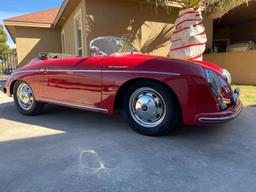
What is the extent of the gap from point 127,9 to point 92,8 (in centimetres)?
134

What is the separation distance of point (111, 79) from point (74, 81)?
686 millimetres

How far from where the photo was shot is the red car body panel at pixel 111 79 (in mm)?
2668

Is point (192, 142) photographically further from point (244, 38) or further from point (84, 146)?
point (244, 38)

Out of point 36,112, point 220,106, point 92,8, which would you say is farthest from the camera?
point 92,8

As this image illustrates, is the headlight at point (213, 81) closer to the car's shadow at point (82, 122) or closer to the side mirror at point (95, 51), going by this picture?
the car's shadow at point (82, 122)

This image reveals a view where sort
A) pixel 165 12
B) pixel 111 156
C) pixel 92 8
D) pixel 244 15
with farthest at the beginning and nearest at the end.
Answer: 1. pixel 244 15
2. pixel 165 12
3. pixel 92 8
4. pixel 111 156

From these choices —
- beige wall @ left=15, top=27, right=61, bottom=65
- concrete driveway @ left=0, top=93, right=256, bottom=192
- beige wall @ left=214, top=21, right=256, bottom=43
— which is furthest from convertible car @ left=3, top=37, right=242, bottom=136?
beige wall @ left=214, top=21, right=256, bottom=43

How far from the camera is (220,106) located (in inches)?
107

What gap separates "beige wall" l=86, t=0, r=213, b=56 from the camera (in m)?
7.66

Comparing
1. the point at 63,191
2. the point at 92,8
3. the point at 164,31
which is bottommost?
the point at 63,191

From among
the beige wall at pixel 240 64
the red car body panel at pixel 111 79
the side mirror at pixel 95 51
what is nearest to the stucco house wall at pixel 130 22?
the beige wall at pixel 240 64

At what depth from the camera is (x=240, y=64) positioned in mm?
8992

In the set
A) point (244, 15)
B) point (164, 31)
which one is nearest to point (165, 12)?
point (164, 31)

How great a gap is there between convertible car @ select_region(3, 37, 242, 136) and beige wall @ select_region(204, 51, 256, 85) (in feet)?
20.8
